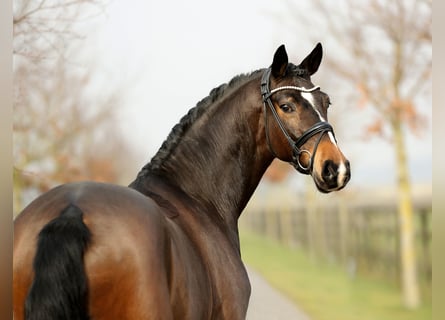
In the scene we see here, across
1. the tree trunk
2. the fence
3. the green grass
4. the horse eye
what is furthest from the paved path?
the horse eye

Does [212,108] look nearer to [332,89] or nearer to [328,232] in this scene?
[332,89]

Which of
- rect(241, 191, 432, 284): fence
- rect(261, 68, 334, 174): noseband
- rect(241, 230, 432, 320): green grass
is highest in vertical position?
rect(261, 68, 334, 174): noseband

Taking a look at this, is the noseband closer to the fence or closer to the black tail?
the black tail

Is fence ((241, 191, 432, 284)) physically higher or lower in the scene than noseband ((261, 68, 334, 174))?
lower

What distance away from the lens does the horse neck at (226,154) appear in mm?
3941

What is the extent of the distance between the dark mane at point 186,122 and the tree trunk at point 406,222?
623 centimetres

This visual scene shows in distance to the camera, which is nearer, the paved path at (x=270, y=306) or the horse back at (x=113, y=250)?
the horse back at (x=113, y=250)

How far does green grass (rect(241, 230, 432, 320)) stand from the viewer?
36.7 feet

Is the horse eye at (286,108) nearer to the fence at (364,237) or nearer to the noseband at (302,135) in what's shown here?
the noseband at (302,135)

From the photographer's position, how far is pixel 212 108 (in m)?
4.11

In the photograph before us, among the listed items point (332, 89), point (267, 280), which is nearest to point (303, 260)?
point (267, 280)

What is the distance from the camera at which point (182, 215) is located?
356 cm

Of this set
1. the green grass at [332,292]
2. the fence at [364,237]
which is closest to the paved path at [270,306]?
the green grass at [332,292]

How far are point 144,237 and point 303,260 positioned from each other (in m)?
13.7
